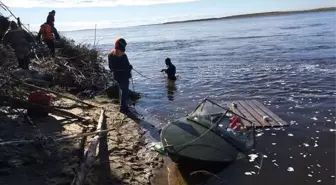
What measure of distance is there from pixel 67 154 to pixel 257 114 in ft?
20.5

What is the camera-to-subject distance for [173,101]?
13578 millimetres

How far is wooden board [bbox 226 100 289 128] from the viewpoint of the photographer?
9812mm

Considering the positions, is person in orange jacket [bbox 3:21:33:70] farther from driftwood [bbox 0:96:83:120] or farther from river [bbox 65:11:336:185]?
river [bbox 65:11:336:185]

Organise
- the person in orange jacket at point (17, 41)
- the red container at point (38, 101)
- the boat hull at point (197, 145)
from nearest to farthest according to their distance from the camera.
A: the boat hull at point (197, 145) < the red container at point (38, 101) < the person in orange jacket at point (17, 41)

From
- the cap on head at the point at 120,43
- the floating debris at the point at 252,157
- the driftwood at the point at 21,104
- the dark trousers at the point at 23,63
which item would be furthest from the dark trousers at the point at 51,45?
the floating debris at the point at 252,157

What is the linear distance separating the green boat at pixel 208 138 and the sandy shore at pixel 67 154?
648 mm

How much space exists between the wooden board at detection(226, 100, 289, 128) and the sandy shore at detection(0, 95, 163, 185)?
3.36m

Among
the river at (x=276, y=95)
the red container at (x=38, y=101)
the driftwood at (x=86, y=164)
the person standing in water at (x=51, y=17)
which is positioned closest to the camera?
the driftwood at (x=86, y=164)

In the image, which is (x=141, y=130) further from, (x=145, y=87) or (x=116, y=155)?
(x=145, y=87)

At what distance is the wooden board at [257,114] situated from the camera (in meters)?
9.81

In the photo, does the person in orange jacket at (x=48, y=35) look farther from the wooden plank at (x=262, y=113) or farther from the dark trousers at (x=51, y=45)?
the wooden plank at (x=262, y=113)

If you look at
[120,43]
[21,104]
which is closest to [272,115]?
[120,43]

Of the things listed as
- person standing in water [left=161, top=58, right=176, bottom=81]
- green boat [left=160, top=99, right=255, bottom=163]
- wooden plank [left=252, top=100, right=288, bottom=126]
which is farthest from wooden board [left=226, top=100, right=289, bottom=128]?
person standing in water [left=161, top=58, right=176, bottom=81]

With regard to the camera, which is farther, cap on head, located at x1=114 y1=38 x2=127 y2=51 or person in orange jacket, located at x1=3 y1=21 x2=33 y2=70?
person in orange jacket, located at x1=3 y1=21 x2=33 y2=70
